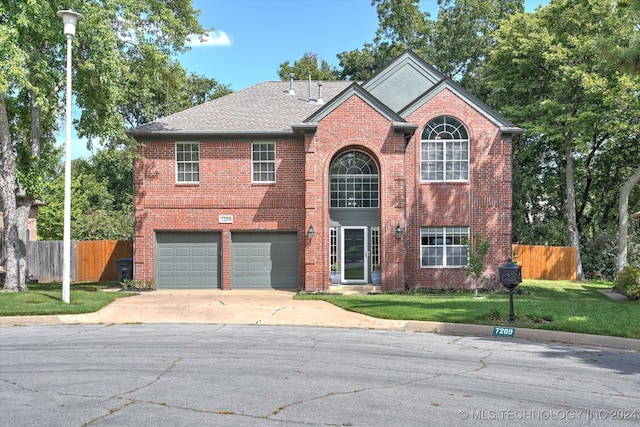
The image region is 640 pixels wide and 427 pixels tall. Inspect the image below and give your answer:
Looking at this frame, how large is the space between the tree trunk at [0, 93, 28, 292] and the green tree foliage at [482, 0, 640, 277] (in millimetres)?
24245

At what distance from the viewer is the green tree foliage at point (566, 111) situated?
28.9 meters

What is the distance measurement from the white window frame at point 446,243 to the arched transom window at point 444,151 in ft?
6.63

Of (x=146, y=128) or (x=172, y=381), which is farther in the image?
(x=146, y=128)

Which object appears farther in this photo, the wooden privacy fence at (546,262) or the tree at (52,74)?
the wooden privacy fence at (546,262)

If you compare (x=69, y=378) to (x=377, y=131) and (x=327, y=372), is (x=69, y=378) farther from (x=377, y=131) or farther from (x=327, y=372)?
(x=377, y=131)

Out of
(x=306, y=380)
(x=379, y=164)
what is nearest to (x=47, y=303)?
(x=306, y=380)

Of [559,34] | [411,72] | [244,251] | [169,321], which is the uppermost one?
[559,34]

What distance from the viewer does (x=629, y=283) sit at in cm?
2122

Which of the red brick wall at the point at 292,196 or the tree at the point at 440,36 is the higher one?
the tree at the point at 440,36

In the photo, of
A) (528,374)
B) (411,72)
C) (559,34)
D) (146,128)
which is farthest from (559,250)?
(528,374)

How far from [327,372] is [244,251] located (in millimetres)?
14388

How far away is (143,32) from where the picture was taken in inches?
815

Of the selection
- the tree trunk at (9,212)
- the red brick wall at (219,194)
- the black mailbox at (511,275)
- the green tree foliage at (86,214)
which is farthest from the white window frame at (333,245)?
the green tree foliage at (86,214)

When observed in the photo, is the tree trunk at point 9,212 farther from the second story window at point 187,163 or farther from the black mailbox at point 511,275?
the black mailbox at point 511,275
